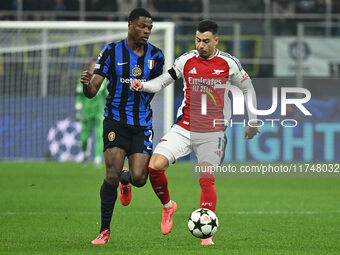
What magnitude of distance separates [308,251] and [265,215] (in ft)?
10.00

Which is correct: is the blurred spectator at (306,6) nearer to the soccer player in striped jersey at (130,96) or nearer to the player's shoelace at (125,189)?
the player's shoelace at (125,189)

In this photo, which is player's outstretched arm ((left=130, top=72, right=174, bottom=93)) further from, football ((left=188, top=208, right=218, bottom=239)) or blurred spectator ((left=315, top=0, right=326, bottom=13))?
blurred spectator ((left=315, top=0, right=326, bottom=13))

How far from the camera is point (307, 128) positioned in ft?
58.4

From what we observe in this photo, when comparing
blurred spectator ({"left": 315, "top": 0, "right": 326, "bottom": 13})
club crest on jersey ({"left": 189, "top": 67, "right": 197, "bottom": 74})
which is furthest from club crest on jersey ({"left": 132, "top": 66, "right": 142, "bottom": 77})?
blurred spectator ({"left": 315, "top": 0, "right": 326, "bottom": 13})

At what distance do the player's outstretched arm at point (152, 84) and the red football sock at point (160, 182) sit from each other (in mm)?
749

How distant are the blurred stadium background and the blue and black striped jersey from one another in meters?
8.88

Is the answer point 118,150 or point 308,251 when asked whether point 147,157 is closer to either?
point 118,150

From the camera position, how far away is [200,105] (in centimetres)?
750

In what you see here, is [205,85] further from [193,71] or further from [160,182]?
[160,182]

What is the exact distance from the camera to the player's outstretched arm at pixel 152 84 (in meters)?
7.36

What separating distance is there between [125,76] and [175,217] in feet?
8.29

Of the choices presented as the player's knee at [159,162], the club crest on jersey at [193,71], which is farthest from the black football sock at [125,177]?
the club crest on jersey at [193,71]

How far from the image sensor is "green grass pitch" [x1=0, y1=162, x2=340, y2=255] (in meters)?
6.98

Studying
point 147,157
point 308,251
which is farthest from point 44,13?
point 308,251
